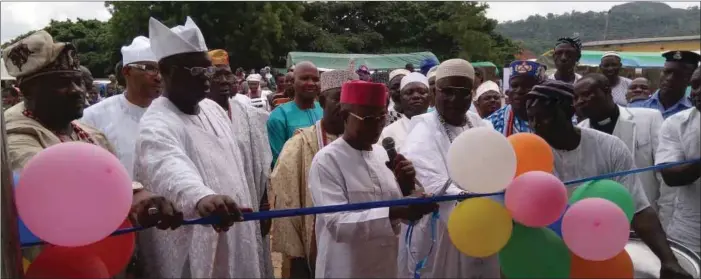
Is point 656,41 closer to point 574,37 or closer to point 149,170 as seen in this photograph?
point 574,37

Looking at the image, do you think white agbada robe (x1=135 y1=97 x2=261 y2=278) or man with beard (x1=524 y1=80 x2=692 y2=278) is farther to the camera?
man with beard (x1=524 y1=80 x2=692 y2=278)

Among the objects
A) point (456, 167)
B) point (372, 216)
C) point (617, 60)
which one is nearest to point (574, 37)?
point (617, 60)

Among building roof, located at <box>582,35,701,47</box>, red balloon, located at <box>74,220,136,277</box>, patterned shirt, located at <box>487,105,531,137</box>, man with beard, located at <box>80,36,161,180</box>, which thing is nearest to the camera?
red balloon, located at <box>74,220,136,277</box>

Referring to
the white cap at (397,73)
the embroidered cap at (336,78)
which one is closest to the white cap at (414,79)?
the white cap at (397,73)

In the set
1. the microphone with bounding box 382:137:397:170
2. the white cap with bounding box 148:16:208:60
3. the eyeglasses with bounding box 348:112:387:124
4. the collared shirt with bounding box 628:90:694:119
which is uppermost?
the white cap with bounding box 148:16:208:60

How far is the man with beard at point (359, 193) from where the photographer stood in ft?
8.51

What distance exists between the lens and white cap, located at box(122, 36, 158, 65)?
3.79m

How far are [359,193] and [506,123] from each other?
1417 mm

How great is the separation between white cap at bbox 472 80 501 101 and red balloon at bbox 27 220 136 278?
357 centimetres

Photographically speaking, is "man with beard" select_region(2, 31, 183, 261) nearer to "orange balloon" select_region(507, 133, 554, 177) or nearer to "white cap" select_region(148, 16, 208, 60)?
"white cap" select_region(148, 16, 208, 60)

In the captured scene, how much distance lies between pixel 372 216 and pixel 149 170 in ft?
2.87

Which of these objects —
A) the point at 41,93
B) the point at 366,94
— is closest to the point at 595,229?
the point at 366,94

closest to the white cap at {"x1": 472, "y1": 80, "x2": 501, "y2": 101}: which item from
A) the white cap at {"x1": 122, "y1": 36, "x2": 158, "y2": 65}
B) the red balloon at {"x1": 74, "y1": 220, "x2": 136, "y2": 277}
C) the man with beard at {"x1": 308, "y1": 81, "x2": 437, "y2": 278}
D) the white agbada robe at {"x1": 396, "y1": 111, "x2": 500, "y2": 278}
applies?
the white agbada robe at {"x1": 396, "y1": 111, "x2": 500, "y2": 278}

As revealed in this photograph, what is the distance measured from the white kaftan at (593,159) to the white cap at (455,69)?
593 mm
